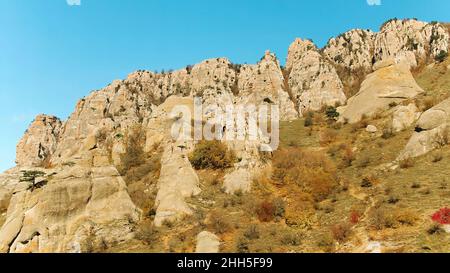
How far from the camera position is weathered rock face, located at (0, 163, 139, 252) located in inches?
891

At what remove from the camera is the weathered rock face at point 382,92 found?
39094 millimetres

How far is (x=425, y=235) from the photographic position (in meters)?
16.2

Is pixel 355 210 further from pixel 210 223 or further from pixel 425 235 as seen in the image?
pixel 210 223

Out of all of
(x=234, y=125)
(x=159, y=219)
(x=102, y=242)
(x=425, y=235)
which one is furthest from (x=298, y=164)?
(x=102, y=242)

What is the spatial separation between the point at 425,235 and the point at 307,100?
245 feet

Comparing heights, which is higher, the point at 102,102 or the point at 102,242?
the point at 102,102

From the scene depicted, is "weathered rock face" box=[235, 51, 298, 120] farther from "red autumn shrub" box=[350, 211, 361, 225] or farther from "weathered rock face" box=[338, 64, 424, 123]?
"red autumn shrub" box=[350, 211, 361, 225]

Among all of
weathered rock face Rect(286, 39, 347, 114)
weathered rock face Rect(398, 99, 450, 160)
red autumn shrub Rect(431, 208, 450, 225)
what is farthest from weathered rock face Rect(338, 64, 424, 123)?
weathered rock face Rect(286, 39, 347, 114)

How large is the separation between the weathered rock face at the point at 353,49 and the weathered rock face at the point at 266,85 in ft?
58.3

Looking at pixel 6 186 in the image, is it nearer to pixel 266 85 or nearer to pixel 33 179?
pixel 33 179

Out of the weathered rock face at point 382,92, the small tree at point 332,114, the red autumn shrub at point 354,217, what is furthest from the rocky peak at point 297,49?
the red autumn shrub at point 354,217

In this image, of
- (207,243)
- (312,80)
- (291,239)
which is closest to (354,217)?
(291,239)

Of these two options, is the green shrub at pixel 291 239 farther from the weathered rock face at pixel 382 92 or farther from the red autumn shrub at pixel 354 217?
the weathered rock face at pixel 382 92

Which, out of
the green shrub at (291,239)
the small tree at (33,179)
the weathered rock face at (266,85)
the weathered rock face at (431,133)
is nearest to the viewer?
the green shrub at (291,239)
